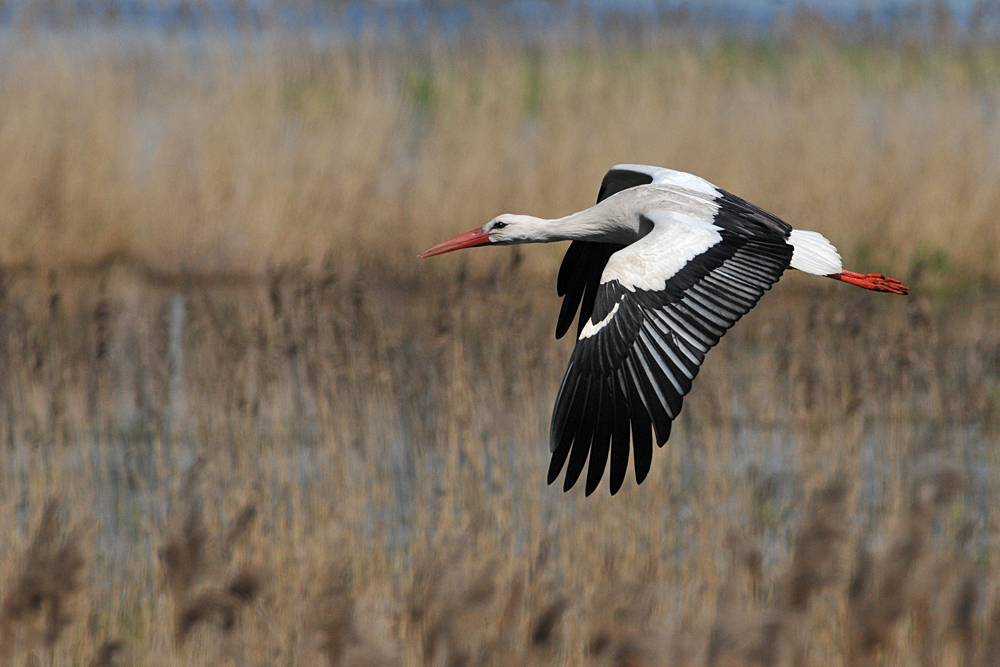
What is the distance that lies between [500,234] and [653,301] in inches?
52.6

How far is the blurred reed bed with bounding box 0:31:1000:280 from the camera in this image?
9562 mm

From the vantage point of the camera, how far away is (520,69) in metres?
11.2

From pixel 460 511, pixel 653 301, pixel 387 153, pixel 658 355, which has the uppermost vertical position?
pixel 387 153

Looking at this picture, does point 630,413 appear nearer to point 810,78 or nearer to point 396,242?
point 396,242

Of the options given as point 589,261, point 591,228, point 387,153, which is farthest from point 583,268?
point 387,153

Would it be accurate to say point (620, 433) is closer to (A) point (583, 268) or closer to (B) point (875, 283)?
(A) point (583, 268)

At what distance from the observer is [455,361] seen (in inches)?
213

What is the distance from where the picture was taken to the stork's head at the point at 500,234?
15.8ft

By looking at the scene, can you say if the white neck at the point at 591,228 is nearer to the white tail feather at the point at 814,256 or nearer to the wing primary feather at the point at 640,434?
the white tail feather at the point at 814,256

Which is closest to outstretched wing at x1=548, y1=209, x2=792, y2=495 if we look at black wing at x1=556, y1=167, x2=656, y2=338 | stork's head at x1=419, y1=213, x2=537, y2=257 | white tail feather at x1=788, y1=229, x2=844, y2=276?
white tail feather at x1=788, y1=229, x2=844, y2=276

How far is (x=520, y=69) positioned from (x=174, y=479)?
23.1 feet

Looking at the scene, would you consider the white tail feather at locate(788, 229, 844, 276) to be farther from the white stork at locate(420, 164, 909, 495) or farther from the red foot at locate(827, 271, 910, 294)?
the red foot at locate(827, 271, 910, 294)

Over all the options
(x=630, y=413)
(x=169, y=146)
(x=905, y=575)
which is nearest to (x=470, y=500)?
(x=630, y=413)

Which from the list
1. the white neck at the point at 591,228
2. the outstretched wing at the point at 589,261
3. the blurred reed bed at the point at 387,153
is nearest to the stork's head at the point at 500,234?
the white neck at the point at 591,228
